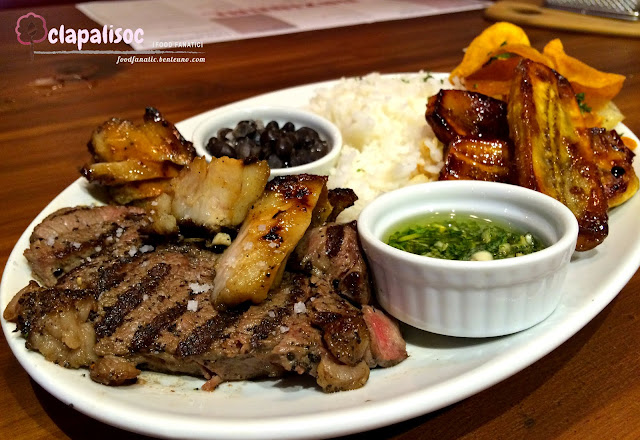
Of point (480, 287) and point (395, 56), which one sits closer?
point (480, 287)

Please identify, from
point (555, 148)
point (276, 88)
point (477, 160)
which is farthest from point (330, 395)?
point (276, 88)

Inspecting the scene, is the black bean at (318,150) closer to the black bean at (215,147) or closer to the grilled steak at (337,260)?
the black bean at (215,147)

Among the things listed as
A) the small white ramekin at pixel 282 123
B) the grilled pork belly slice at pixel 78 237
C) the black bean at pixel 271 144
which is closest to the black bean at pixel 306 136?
the black bean at pixel 271 144

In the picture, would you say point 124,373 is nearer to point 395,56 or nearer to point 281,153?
point 281,153

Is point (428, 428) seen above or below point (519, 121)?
below

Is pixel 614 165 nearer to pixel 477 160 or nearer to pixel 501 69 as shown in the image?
pixel 477 160

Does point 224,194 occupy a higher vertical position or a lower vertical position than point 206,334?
higher

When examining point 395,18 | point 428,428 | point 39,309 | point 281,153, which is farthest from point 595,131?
point 395,18
